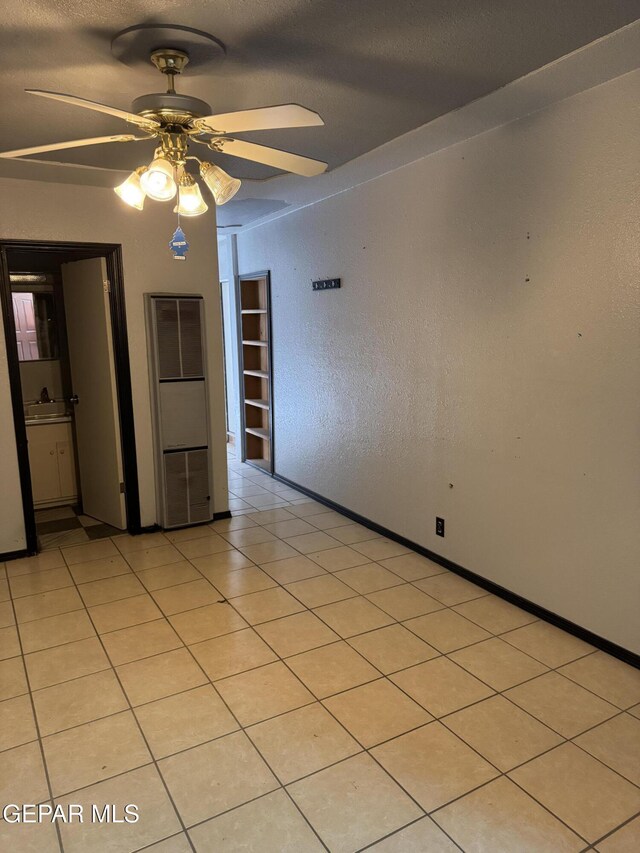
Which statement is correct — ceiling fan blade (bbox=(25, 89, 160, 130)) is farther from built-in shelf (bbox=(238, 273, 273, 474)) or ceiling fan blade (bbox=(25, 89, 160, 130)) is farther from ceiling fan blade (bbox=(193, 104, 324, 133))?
built-in shelf (bbox=(238, 273, 273, 474))

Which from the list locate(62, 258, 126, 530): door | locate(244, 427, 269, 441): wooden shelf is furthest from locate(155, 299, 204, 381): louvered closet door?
locate(244, 427, 269, 441): wooden shelf

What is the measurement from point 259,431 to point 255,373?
610 mm

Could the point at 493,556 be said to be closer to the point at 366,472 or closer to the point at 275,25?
the point at 366,472

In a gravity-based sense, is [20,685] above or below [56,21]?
below

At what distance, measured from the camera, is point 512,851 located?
5.55ft

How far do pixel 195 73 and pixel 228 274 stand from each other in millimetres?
4216

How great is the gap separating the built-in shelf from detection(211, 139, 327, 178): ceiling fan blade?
11.4 feet

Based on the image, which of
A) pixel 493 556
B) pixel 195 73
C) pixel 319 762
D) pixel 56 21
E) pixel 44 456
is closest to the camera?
pixel 56 21

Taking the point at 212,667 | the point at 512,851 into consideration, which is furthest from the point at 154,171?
the point at 512,851

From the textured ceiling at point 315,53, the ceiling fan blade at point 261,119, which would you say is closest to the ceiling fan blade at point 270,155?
the ceiling fan blade at point 261,119

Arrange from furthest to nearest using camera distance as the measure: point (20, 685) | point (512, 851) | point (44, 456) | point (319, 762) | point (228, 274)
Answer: point (228, 274) < point (44, 456) < point (20, 685) < point (319, 762) < point (512, 851)

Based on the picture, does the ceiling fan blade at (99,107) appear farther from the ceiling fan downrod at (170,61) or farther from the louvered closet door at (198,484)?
the louvered closet door at (198,484)

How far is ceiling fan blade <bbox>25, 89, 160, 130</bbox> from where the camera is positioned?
159 cm

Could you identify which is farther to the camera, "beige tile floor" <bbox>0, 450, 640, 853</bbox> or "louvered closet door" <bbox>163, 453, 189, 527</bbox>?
"louvered closet door" <bbox>163, 453, 189, 527</bbox>
